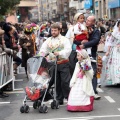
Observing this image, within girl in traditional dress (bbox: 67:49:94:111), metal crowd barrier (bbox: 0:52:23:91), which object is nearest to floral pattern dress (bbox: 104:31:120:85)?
metal crowd barrier (bbox: 0:52:23:91)

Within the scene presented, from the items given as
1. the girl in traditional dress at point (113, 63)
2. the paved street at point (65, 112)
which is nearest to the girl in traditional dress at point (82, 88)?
the paved street at point (65, 112)

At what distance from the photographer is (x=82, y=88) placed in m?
8.78

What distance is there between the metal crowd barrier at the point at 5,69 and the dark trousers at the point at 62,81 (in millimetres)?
1867

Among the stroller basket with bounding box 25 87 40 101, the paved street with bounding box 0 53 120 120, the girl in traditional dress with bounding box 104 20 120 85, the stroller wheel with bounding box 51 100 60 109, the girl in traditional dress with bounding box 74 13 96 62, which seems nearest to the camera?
the paved street with bounding box 0 53 120 120

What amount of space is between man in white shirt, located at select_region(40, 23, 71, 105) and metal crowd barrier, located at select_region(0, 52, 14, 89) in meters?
2.00

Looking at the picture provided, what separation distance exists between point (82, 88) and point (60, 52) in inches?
32.6

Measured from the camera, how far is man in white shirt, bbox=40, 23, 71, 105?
9.03 m

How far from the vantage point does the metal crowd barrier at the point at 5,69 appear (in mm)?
10922

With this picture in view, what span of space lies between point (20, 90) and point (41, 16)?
498ft

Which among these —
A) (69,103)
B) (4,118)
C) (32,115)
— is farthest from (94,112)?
(4,118)

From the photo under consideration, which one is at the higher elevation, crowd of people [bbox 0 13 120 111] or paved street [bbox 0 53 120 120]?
crowd of people [bbox 0 13 120 111]

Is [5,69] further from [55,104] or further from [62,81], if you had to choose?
[55,104]

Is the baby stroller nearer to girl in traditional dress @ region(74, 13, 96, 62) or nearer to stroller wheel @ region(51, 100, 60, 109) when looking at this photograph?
stroller wheel @ region(51, 100, 60, 109)

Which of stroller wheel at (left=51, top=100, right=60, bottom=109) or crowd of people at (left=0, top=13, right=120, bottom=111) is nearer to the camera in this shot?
crowd of people at (left=0, top=13, right=120, bottom=111)
